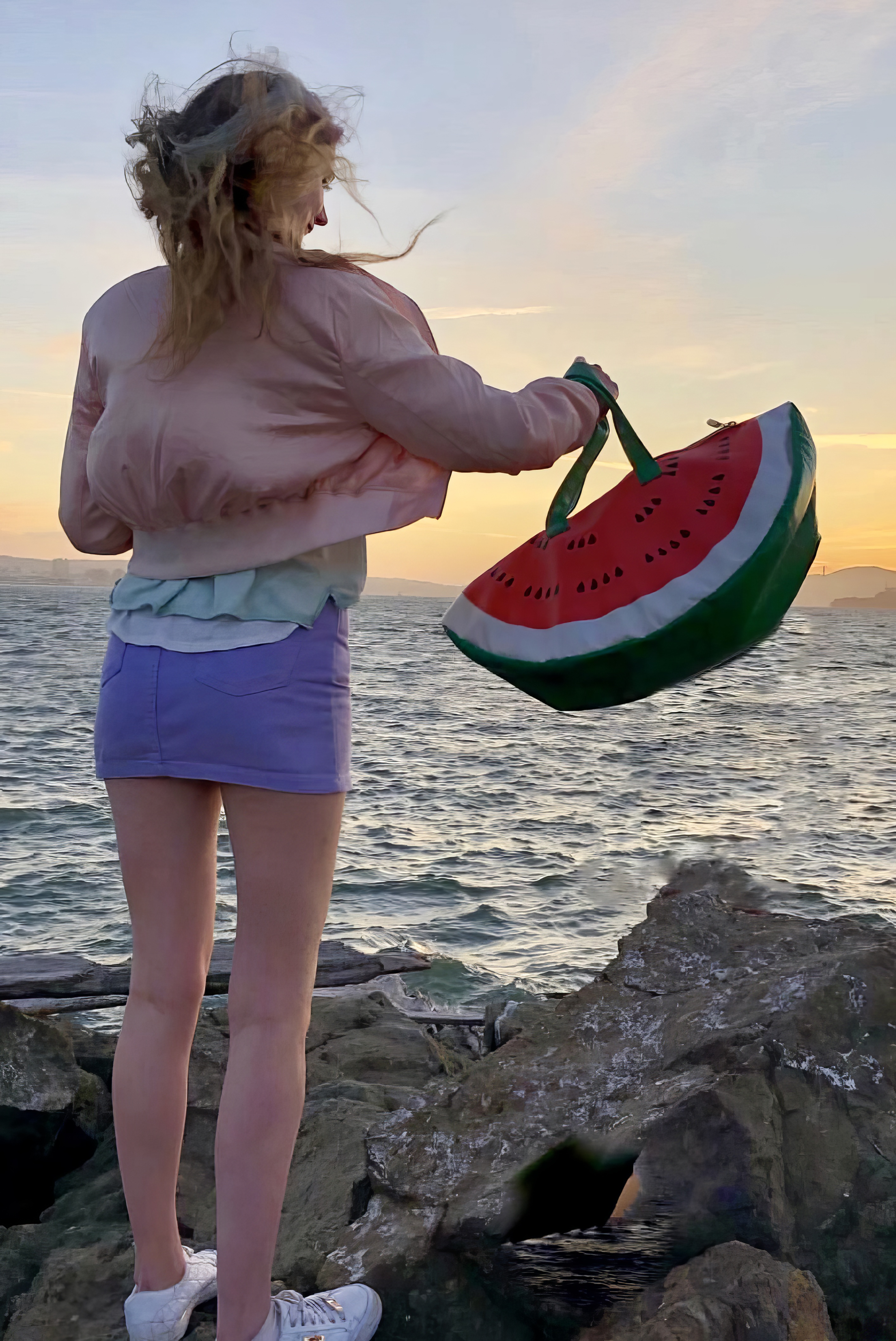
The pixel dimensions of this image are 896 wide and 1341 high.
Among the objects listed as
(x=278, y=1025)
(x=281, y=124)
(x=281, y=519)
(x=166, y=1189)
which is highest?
(x=281, y=124)

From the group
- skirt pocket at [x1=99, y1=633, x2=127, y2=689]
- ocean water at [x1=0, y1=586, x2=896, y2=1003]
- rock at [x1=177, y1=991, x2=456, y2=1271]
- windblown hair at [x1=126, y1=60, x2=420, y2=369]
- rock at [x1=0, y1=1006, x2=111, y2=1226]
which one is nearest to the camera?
windblown hair at [x1=126, y1=60, x2=420, y2=369]

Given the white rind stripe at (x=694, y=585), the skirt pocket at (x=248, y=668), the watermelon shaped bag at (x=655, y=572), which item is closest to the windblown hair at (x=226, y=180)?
the skirt pocket at (x=248, y=668)

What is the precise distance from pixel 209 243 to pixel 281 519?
0.40 metres

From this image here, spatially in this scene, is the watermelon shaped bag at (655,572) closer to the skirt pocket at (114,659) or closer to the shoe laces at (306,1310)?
the skirt pocket at (114,659)

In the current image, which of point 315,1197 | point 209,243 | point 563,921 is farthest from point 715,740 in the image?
point 209,243

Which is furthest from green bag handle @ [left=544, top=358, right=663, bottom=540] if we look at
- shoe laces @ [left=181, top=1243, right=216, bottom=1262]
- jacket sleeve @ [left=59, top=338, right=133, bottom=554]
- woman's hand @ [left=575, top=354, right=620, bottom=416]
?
shoe laces @ [left=181, top=1243, right=216, bottom=1262]

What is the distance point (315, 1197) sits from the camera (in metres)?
2.67

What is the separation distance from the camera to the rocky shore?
203 centimetres

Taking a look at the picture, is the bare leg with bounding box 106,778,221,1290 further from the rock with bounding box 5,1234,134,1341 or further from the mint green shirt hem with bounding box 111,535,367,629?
the rock with bounding box 5,1234,134,1341

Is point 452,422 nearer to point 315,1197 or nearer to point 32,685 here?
point 315,1197

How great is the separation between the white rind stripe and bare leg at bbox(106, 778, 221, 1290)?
1.96 feet

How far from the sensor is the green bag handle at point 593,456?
1.92 metres

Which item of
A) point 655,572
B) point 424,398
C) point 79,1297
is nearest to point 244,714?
point 424,398

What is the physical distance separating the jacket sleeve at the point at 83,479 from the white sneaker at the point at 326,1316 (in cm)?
132
